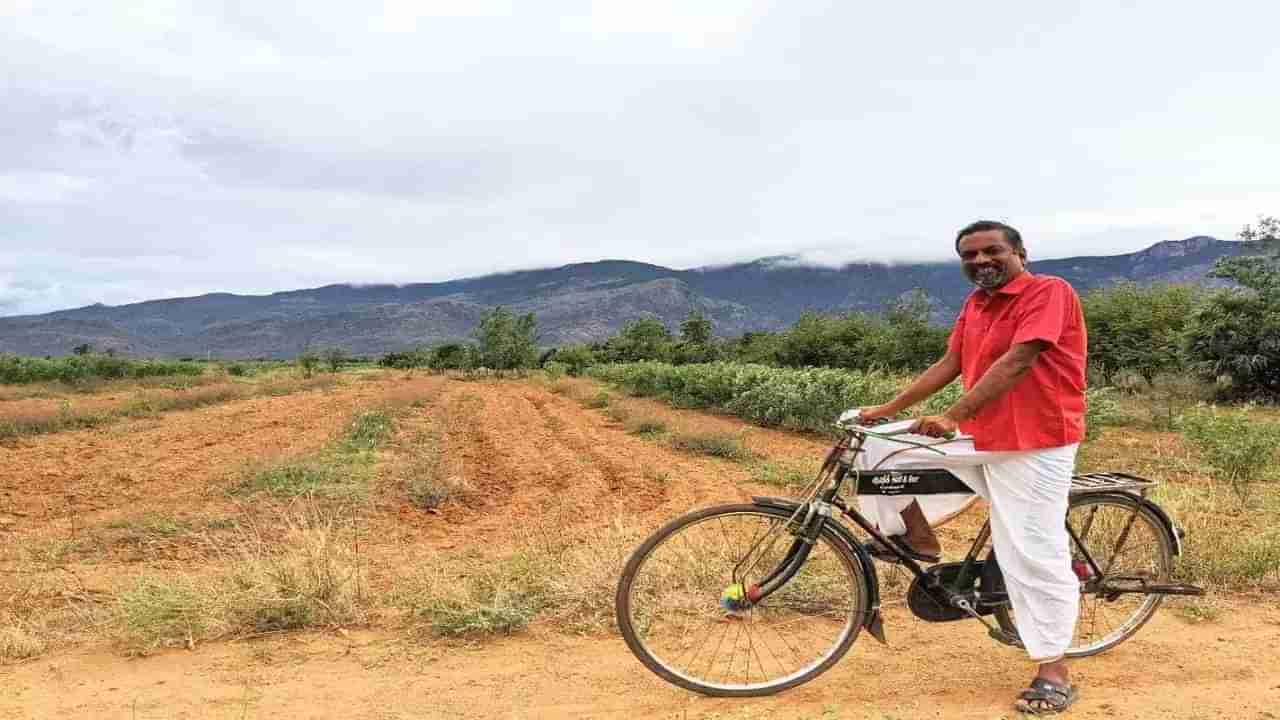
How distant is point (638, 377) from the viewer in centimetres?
2839

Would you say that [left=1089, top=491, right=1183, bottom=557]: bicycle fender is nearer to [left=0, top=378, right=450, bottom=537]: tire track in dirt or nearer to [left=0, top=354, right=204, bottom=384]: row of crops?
[left=0, top=378, right=450, bottom=537]: tire track in dirt

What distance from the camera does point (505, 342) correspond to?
165 feet

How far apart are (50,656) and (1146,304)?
2763 centimetres

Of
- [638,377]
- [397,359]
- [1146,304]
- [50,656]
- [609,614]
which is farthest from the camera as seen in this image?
[397,359]

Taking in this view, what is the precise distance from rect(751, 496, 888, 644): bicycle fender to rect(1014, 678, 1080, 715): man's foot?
1.79ft

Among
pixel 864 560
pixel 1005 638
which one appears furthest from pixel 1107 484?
pixel 864 560

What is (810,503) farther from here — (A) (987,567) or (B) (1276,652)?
(B) (1276,652)

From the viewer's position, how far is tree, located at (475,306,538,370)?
50.3 m

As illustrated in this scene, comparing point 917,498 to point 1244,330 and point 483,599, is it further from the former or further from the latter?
point 1244,330

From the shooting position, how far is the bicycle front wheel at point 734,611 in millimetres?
3025

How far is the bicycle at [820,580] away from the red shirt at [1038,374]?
30 cm

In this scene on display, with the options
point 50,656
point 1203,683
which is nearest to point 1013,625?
point 1203,683

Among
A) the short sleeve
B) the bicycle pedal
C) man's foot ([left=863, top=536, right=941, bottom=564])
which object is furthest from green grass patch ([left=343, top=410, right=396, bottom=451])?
the short sleeve

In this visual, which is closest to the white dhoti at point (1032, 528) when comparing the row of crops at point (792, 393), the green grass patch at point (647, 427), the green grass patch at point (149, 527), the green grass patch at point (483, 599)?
the green grass patch at point (483, 599)
